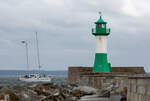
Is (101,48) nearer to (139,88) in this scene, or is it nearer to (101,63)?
(101,63)

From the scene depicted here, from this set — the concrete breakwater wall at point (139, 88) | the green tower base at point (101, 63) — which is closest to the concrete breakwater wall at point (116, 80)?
the concrete breakwater wall at point (139, 88)

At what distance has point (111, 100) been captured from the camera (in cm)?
991

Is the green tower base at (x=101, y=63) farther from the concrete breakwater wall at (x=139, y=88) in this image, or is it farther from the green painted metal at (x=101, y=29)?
the concrete breakwater wall at (x=139, y=88)

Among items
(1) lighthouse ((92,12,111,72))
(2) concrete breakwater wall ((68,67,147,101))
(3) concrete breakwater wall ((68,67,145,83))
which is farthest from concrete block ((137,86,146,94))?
(1) lighthouse ((92,12,111,72))

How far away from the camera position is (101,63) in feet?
71.4

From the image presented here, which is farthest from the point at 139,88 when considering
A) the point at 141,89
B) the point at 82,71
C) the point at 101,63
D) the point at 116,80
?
the point at 82,71

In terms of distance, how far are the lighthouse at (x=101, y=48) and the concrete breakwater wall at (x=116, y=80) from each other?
3.79ft

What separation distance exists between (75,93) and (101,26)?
33.1 ft

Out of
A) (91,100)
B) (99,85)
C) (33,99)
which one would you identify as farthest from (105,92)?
(99,85)

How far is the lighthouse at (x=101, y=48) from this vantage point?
21781 mm

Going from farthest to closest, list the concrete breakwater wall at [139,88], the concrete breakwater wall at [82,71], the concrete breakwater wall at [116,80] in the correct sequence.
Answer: the concrete breakwater wall at [82,71] → the concrete breakwater wall at [116,80] → the concrete breakwater wall at [139,88]

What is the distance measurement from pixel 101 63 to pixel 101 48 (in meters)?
0.84

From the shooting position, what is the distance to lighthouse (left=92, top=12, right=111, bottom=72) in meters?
21.8

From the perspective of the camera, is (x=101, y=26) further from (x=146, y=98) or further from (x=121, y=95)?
(x=146, y=98)
